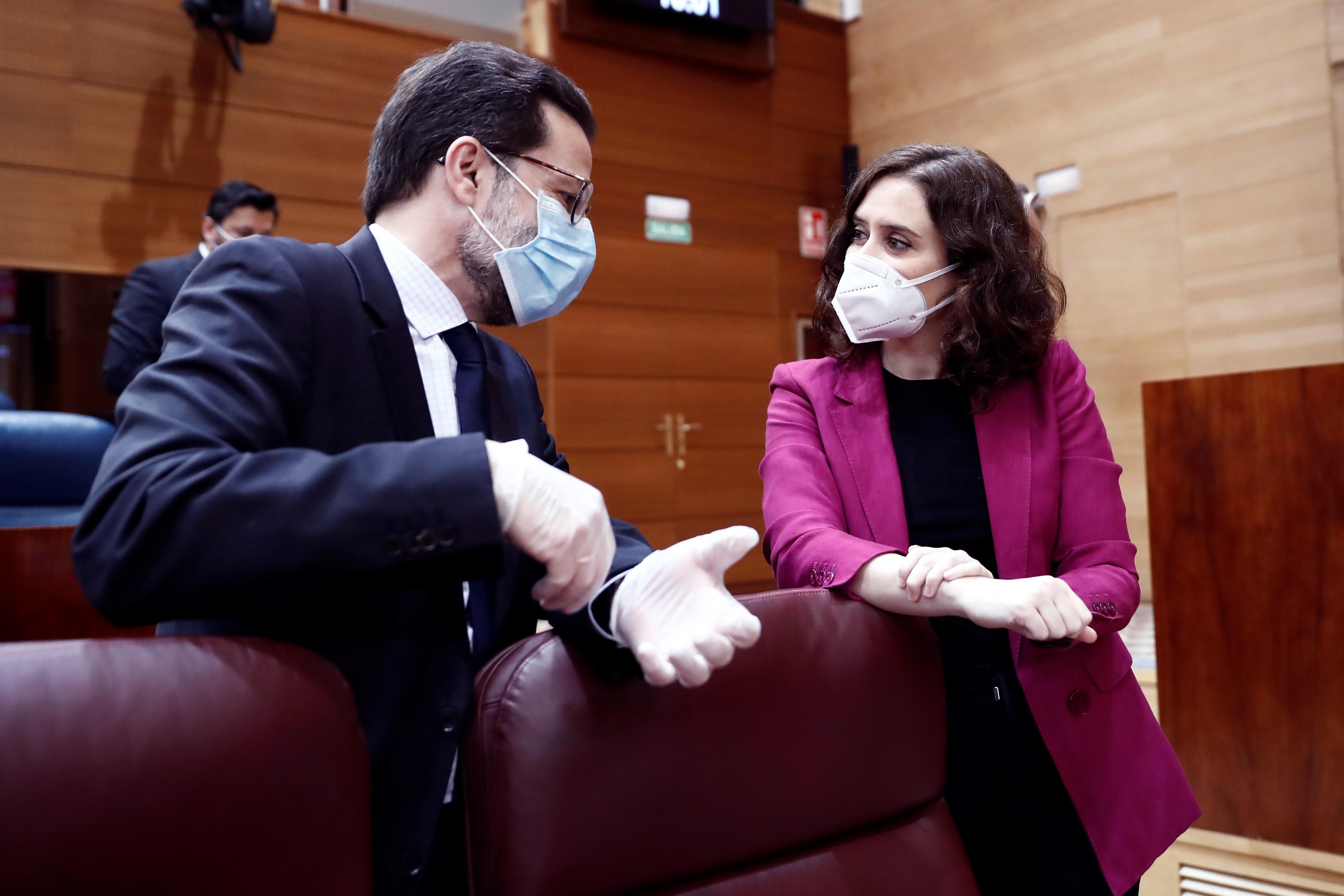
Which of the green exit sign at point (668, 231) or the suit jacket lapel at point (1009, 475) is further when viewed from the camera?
the green exit sign at point (668, 231)

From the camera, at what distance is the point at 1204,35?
14.1 ft

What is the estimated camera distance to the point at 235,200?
3.23 meters

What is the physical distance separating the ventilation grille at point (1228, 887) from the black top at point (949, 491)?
1.03 metres

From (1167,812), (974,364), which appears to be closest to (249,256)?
(974,364)

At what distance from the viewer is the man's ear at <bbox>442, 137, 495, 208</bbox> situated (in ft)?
3.77

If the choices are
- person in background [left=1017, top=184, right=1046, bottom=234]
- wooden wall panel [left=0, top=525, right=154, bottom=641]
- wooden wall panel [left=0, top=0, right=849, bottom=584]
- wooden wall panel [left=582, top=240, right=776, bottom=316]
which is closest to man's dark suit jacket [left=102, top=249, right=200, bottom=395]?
wooden wall panel [left=0, top=0, right=849, bottom=584]

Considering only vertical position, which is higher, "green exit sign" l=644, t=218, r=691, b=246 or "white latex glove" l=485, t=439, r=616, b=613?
"green exit sign" l=644, t=218, r=691, b=246

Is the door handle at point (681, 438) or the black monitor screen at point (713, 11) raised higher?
the black monitor screen at point (713, 11)

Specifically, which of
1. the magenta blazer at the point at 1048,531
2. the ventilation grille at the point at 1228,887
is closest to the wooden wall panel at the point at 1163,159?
the ventilation grille at the point at 1228,887

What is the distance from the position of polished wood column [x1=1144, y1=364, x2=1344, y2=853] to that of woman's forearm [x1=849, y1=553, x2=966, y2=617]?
44.3 inches

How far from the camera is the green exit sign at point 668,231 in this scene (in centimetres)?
505

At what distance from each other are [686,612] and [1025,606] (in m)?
0.40

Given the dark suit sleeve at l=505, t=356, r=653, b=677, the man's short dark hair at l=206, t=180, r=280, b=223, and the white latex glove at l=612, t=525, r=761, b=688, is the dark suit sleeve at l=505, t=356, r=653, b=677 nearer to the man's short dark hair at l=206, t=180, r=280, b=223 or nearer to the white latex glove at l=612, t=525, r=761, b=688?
the white latex glove at l=612, t=525, r=761, b=688

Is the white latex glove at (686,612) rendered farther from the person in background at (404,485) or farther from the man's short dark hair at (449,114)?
the man's short dark hair at (449,114)
